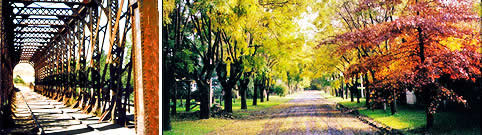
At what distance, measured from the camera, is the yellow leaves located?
298 inches

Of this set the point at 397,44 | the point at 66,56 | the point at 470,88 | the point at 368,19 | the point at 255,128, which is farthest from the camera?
the point at 66,56

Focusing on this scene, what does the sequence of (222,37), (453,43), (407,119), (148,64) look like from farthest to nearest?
1. (222,37)
2. (407,119)
3. (453,43)
4. (148,64)

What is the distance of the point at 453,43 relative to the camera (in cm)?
770

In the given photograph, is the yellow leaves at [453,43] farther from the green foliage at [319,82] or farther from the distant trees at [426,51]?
the green foliage at [319,82]

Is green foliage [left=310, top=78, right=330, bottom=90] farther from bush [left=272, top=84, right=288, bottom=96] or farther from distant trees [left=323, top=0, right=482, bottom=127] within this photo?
distant trees [left=323, top=0, right=482, bottom=127]

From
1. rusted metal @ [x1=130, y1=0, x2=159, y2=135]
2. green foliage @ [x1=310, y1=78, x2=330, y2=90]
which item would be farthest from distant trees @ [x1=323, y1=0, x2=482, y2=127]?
green foliage @ [x1=310, y1=78, x2=330, y2=90]

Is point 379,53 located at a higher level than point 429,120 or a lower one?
higher

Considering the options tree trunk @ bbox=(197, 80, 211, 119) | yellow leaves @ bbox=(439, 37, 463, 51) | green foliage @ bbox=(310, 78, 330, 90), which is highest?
yellow leaves @ bbox=(439, 37, 463, 51)

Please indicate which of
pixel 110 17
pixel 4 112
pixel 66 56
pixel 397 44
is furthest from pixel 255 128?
pixel 66 56

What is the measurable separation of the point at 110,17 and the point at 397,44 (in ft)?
21.8

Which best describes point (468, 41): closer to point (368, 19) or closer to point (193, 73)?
point (368, 19)

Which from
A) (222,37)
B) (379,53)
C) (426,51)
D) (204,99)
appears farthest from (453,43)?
(222,37)

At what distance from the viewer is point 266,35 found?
49.8 feet

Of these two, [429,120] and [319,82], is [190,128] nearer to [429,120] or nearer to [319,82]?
[429,120]
